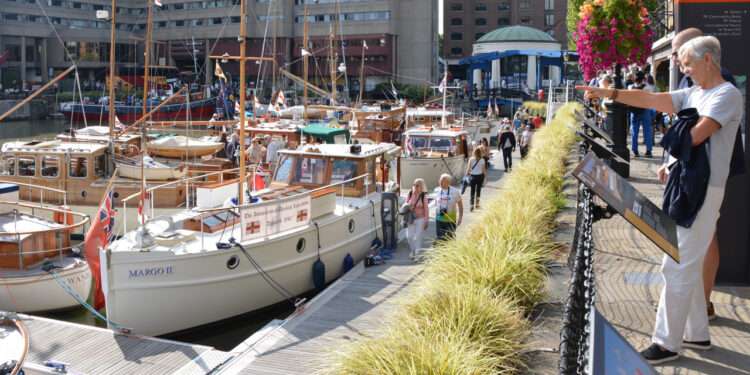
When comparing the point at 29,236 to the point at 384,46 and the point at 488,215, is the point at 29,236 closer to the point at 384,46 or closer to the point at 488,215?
the point at 488,215

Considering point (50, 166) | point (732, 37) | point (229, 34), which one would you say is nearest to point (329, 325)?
point (732, 37)

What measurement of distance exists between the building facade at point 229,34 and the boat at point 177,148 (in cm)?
6812

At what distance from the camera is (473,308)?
7246 millimetres

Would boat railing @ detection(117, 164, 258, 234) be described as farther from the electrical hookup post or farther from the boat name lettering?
the electrical hookup post

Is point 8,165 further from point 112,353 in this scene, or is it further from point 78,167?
point 112,353

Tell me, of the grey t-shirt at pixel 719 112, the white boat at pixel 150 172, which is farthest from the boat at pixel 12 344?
the white boat at pixel 150 172

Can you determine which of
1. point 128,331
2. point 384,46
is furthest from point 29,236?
point 384,46

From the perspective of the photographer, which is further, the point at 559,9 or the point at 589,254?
the point at 559,9

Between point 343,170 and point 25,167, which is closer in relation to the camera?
point 343,170

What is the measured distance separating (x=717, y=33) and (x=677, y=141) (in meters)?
2.44

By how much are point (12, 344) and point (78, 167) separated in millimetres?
14304

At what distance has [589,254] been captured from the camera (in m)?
4.06

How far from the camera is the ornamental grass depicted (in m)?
6.25

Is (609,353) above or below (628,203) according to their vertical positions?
below
